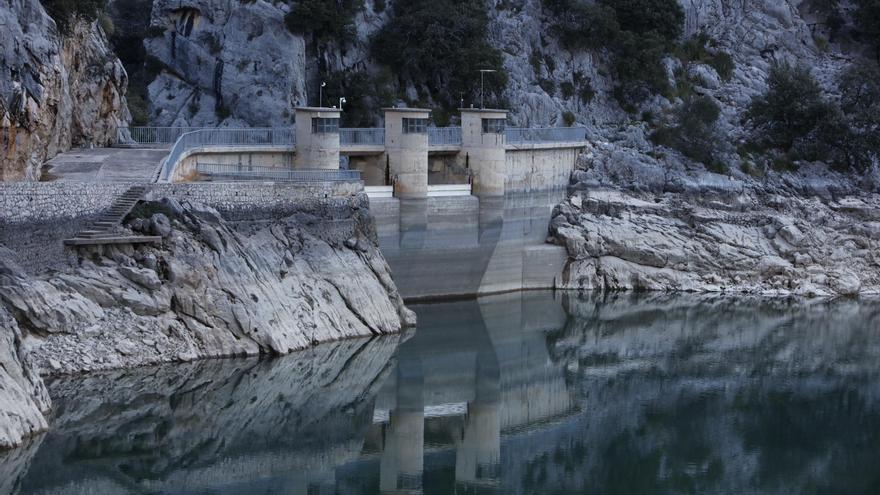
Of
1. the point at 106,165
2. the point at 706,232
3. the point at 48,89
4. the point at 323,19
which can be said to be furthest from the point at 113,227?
the point at 706,232

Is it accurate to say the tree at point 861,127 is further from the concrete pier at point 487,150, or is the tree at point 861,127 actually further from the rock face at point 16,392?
the rock face at point 16,392

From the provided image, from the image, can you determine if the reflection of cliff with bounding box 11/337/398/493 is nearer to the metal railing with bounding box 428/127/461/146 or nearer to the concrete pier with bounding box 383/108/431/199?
the concrete pier with bounding box 383/108/431/199

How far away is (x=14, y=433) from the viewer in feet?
114

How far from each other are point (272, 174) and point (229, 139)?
376cm

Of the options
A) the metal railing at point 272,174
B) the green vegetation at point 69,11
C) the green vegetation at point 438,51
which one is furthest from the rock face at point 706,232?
the green vegetation at point 69,11

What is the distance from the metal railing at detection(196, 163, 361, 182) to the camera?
171 feet

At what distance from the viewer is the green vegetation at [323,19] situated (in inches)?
2544

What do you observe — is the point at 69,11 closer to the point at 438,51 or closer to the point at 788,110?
the point at 438,51

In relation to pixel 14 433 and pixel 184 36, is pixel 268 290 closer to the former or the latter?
pixel 14 433

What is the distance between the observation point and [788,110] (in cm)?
7338

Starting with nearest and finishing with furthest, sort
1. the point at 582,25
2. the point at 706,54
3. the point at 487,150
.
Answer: the point at 487,150 → the point at 582,25 → the point at 706,54

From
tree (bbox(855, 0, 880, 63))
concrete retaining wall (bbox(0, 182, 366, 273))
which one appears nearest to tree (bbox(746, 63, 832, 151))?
tree (bbox(855, 0, 880, 63))

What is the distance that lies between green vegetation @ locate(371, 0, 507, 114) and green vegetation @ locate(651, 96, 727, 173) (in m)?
8.30

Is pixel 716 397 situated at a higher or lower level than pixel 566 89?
lower
